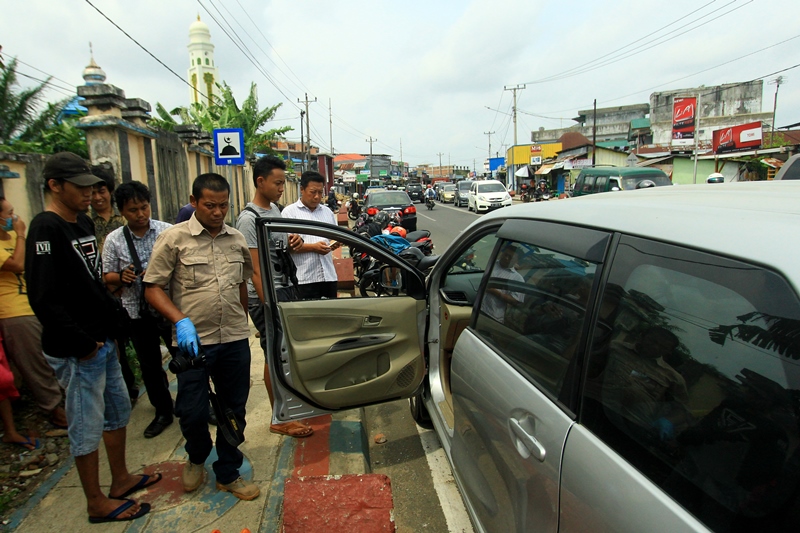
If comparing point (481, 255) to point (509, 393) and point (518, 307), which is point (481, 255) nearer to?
point (518, 307)

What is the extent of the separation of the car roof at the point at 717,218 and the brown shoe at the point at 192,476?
2.40 meters

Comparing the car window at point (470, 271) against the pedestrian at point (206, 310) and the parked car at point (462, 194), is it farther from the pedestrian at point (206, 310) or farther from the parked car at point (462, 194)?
the parked car at point (462, 194)

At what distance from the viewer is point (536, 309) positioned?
5.90ft

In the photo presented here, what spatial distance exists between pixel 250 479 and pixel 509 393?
6.57 ft

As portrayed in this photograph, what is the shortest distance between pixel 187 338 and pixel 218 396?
47cm

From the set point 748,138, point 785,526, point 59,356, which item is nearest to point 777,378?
point 785,526

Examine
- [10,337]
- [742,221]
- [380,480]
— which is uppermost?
[742,221]

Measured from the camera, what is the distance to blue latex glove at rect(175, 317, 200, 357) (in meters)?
2.39

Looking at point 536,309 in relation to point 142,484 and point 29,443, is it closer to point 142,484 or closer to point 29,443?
point 142,484

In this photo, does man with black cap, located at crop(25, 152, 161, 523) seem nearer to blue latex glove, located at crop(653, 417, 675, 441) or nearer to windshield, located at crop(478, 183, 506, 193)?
blue latex glove, located at crop(653, 417, 675, 441)

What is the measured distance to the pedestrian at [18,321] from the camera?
328 cm

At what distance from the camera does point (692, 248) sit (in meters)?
1.16

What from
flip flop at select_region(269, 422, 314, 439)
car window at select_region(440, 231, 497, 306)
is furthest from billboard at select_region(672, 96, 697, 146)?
flip flop at select_region(269, 422, 314, 439)

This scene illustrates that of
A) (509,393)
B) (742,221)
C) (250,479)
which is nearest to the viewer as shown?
(742,221)
